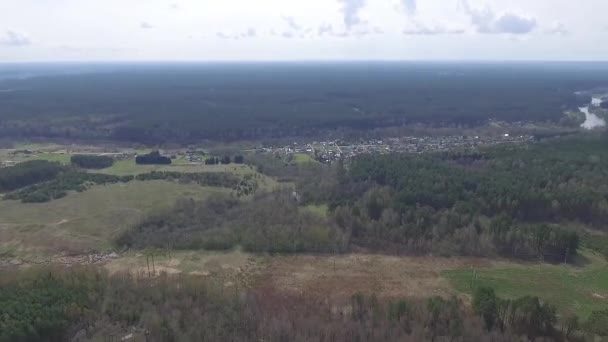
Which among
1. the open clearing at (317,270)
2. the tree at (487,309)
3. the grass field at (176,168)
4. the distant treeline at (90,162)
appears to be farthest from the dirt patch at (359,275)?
the distant treeline at (90,162)

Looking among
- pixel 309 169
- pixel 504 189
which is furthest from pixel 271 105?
pixel 504 189

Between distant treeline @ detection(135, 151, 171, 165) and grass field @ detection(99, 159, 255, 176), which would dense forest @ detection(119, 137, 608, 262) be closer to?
grass field @ detection(99, 159, 255, 176)

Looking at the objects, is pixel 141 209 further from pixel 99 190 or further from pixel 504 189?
pixel 504 189

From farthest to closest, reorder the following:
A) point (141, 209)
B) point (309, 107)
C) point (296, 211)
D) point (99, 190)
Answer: point (309, 107) → point (99, 190) → point (141, 209) → point (296, 211)

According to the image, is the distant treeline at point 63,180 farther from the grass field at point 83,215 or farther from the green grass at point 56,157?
the green grass at point 56,157

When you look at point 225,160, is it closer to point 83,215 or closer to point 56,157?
point 56,157

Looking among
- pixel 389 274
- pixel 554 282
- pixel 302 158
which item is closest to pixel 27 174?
pixel 302 158

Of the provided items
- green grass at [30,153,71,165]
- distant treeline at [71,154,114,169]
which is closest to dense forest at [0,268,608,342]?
distant treeline at [71,154,114,169]
